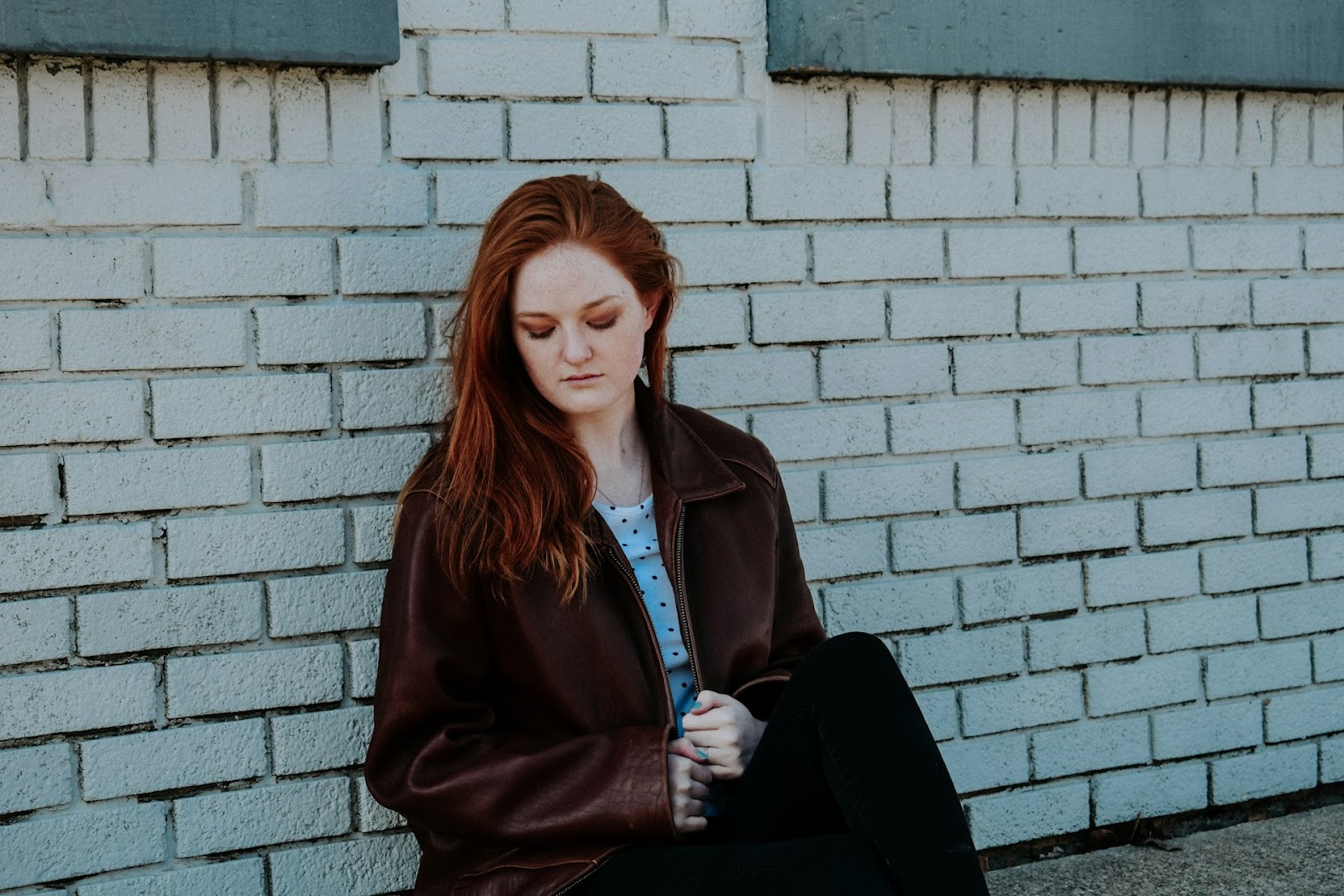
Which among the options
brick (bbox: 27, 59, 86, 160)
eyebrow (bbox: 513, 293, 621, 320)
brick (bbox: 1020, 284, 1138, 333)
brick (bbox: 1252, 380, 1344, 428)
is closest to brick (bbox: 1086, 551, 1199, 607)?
brick (bbox: 1252, 380, 1344, 428)

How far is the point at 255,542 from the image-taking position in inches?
101

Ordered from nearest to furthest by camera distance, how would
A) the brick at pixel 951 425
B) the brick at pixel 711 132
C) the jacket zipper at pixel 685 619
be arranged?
the jacket zipper at pixel 685 619, the brick at pixel 711 132, the brick at pixel 951 425

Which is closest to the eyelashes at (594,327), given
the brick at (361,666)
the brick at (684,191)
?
the brick at (684,191)

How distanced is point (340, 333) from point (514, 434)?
1.70ft

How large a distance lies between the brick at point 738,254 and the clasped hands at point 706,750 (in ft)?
3.31

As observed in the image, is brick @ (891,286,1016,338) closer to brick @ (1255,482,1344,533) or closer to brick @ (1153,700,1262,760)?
brick @ (1255,482,1344,533)

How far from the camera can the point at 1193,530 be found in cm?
334

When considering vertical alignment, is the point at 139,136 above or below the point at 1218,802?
above

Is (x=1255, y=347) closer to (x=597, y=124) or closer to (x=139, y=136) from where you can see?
(x=597, y=124)

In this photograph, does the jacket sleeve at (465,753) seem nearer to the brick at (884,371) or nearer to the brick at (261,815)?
the brick at (261,815)

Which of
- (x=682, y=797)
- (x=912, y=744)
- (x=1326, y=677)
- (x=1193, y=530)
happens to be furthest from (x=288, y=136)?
(x=1326, y=677)

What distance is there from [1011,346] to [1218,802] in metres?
1.35

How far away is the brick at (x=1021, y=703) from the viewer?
315 centimetres

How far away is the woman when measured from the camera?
2.06 metres
